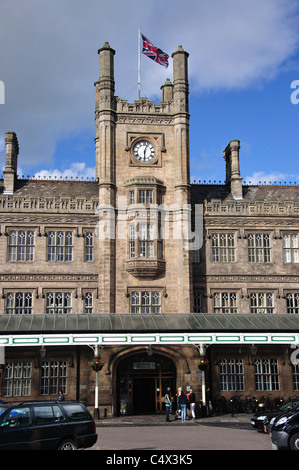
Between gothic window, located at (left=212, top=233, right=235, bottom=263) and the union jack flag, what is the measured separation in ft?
39.8

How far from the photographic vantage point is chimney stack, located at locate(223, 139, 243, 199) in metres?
41.1

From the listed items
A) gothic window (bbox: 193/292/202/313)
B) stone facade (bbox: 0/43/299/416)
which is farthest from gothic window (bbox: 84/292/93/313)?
gothic window (bbox: 193/292/202/313)

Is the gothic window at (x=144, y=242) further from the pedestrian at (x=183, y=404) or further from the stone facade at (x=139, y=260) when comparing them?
the pedestrian at (x=183, y=404)

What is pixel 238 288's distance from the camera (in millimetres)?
36969

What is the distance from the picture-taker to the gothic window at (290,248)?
37.8m

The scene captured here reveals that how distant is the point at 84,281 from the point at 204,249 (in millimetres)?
8199

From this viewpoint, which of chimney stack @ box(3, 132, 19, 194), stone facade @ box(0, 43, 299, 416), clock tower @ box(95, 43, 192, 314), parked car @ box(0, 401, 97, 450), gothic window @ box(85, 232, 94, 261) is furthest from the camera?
chimney stack @ box(3, 132, 19, 194)

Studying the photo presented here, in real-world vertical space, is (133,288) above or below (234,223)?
below

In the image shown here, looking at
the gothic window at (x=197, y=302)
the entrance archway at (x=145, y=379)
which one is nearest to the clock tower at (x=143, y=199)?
the gothic window at (x=197, y=302)

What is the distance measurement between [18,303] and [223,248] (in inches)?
544

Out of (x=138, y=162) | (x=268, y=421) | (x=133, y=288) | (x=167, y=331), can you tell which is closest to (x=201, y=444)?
(x=268, y=421)

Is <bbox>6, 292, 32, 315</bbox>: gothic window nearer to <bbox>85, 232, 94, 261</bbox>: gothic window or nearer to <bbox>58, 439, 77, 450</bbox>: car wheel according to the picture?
<bbox>85, 232, 94, 261</bbox>: gothic window

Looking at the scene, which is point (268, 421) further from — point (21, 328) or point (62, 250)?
point (62, 250)

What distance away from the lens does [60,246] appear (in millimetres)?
36250
